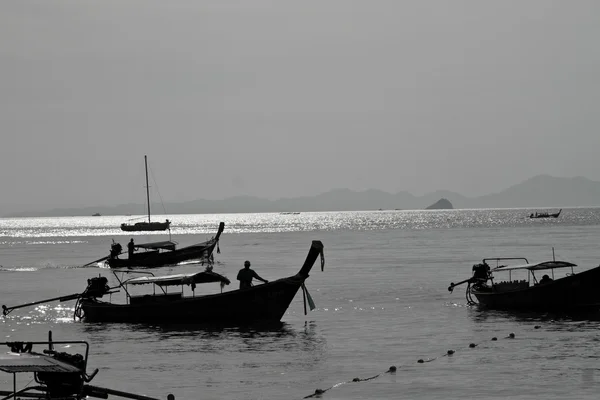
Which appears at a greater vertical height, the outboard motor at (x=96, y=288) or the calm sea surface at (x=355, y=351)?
the outboard motor at (x=96, y=288)

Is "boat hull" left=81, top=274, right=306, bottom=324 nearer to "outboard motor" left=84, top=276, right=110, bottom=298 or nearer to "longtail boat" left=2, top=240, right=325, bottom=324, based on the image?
"longtail boat" left=2, top=240, right=325, bottom=324

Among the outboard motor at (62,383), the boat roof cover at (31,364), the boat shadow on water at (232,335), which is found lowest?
the boat shadow on water at (232,335)

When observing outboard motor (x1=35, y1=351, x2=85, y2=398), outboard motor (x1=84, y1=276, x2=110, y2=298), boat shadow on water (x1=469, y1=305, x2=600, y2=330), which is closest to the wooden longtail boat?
outboard motor (x1=84, y1=276, x2=110, y2=298)

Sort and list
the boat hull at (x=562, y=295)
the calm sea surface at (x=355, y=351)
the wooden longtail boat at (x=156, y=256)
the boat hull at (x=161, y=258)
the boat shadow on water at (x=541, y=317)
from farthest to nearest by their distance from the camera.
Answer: the boat hull at (x=161, y=258) → the wooden longtail boat at (x=156, y=256) → the boat hull at (x=562, y=295) → the boat shadow on water at (x=541, y=317) → the calm sea surface at (x=355, y=351)

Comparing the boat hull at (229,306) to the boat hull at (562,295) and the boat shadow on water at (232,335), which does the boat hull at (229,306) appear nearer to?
the boat shadow on water at (232,335)

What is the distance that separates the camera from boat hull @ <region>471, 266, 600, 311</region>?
35.2 m

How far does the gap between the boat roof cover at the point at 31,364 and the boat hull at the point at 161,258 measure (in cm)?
5726

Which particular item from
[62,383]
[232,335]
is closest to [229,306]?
[232,335]

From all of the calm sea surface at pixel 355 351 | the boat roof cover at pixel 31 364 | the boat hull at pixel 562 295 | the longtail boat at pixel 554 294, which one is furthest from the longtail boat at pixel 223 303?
the boat roof cover at pixel 31 364

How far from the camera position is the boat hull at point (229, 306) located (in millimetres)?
34344

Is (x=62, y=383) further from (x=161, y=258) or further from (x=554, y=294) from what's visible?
(x=161, y=258)

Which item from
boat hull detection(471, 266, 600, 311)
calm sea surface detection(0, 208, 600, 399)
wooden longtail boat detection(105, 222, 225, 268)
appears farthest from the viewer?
wooden longtail boat detection(105, 222, 225, 268)

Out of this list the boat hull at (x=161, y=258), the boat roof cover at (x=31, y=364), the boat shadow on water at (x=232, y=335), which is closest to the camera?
the boat roof cover at (x=31, y=364)

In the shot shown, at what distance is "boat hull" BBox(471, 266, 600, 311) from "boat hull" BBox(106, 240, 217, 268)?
42400mm
